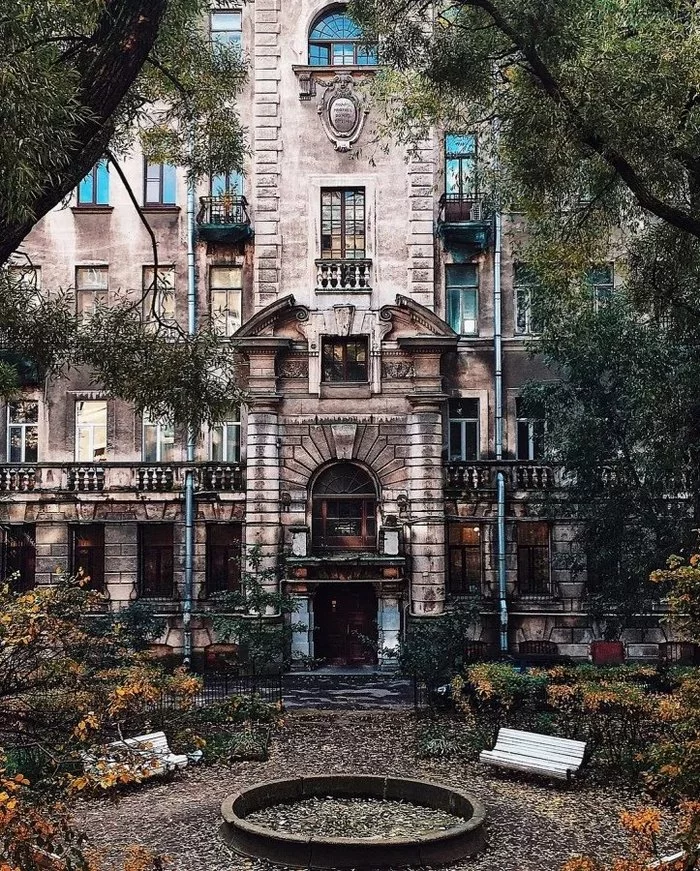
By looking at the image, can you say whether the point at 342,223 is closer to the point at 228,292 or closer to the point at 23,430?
the point at 228,292

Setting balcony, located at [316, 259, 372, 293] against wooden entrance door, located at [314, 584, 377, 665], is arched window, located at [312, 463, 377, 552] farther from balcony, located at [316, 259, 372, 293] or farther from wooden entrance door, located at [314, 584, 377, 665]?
balcony, located at [316, 259, 372, 293]

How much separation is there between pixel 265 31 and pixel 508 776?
2127 cm

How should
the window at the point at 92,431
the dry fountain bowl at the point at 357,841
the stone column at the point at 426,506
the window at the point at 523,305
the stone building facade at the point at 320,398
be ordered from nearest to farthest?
1. the dry fountain bowl at the point at 357,841
2. the window at the point at 523,305
3. the stone column at the point at 426,506
4. the stone building facade at the point at 320,398
5. the window at the point at 92,431

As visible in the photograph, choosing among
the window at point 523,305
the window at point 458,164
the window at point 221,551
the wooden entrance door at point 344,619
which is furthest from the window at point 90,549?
the window at point 458,164

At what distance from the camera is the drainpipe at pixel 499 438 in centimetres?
2591

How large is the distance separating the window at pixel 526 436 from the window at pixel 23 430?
1381 centimetres

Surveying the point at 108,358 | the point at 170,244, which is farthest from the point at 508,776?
the point at 170,244

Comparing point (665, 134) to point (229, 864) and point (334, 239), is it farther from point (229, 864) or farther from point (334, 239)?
point (334, 239)

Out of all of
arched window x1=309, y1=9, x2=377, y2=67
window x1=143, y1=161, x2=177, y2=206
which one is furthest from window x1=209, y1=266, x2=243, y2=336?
arched window x1=309, y1=9, x2=377, y2=67

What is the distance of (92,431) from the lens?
2711 cm

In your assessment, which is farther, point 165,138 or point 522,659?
point 522,659

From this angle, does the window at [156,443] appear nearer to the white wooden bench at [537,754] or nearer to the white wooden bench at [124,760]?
the white wooden bench at [537,754]

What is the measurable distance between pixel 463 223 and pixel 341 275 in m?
3.75

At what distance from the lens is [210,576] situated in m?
26.9
